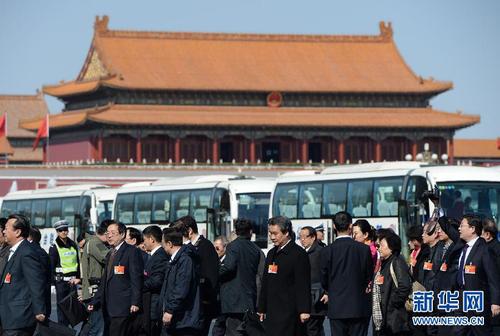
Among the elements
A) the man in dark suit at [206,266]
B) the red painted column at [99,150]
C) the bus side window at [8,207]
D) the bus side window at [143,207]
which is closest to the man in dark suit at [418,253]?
the man in dark suit at [206,266]

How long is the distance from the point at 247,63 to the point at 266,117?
15.3 ft

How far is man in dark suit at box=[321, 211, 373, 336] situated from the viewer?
15.7 m

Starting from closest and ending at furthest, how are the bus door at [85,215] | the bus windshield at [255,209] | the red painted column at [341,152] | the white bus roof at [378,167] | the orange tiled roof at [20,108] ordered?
the white bus roof at [378,167] < the bus windshield at [255,209] < the bus door at [85,215] < the red painted column at [341,152] < the orange tiled roof at [20,108]

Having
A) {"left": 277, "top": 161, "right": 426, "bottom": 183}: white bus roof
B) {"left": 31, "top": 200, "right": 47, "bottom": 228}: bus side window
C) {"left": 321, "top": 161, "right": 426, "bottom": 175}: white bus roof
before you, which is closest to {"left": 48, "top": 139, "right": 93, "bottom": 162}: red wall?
{"left": 31, "top": 200, "right": 47, "bottom": 228}: bus side window

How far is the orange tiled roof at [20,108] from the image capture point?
91.9 m

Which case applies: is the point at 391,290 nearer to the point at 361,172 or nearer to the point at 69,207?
the point at 361,172

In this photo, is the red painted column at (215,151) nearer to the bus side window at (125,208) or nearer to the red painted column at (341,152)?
the red painted column at (341,152)

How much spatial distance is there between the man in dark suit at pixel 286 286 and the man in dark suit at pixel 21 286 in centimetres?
235

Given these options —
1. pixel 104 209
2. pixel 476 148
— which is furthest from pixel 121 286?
pixel 476 148

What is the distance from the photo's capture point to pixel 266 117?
242 feet

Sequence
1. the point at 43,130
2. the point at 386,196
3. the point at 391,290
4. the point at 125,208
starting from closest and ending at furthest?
1. the point at 391,290
2. the point at 386,196
3. the point at 125,208
4. the point at 43,130

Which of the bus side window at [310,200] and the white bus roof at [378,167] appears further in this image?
the bus side window at [310,200]

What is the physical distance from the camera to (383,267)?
15812 mm

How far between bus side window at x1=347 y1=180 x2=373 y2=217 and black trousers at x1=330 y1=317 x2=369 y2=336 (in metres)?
16.2
